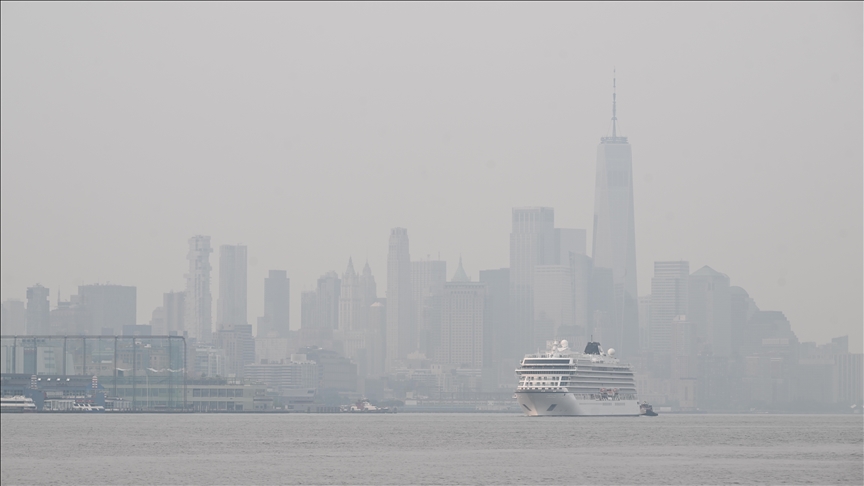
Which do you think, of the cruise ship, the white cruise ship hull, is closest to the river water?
the white cruise ship hull

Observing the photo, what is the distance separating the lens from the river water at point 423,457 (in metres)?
82.8

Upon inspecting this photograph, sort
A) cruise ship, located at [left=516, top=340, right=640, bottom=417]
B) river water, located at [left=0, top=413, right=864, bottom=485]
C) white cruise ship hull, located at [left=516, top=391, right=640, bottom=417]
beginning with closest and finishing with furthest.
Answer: river water, located at [left=0, top=413, right=864, bottom=485] → white cruise ship hull, located at [left=516, top=391, right=640, bottom=417] → cruise ship, located at [left=516, top=340, right=640, bottom=417]

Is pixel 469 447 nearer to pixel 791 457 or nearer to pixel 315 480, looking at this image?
pixel 791 457

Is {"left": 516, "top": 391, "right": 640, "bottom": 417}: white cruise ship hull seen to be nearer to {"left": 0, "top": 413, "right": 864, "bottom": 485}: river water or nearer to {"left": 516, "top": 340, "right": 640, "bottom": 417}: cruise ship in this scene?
{"left": 516, "top": 340, "right": 640, "bottom": 417}: cruise ship

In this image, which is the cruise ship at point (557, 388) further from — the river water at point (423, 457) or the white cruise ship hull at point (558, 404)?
the river water at point (423, 457)

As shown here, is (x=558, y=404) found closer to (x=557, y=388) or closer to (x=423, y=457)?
(x=557, y=388)

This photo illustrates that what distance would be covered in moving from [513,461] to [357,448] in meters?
21.5

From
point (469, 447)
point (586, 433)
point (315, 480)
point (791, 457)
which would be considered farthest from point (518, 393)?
point (315, 480)

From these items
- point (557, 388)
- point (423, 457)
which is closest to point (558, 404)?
point (557, 388)

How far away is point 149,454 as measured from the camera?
342 ft

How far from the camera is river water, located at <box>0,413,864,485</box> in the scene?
82812 millimetres

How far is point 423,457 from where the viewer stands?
102500 millimetres

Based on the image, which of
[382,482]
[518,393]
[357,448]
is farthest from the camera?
[518,393]

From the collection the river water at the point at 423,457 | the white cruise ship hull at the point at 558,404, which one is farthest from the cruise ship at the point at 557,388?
the river water at the point at 423,457
